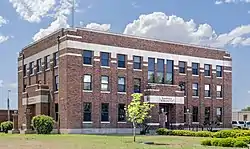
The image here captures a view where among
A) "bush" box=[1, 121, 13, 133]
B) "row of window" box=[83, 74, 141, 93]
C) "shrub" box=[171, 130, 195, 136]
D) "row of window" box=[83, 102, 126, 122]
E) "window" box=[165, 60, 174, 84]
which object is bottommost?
"bush" box=[1, 121, 13, 133]

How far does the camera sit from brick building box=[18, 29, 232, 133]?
46.5 m

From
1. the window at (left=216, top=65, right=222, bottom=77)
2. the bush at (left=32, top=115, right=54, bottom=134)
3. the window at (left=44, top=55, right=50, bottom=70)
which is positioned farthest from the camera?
the window at (left=216, top=65, right=222, bottom=77)

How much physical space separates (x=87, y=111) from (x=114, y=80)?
4634 mm

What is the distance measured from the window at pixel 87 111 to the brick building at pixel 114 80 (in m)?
0.10

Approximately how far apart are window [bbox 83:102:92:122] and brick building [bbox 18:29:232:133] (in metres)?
0.10

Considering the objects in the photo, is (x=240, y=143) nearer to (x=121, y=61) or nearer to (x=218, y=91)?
(x=121, y=61)

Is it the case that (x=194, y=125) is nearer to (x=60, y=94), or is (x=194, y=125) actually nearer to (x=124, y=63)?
(x=124, y=63)

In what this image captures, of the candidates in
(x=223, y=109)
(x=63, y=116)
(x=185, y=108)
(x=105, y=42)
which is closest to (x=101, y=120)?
(x=63, y=116)

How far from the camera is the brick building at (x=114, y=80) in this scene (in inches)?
1831

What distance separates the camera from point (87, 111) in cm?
4722

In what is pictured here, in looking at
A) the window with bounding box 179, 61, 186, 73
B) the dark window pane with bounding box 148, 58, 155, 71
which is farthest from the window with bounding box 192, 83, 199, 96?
the dark window pane with bounding box 148, 58, 155, 71

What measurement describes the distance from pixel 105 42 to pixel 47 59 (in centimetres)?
730

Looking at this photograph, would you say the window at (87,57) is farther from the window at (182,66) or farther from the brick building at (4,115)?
the brick building at (4,115)

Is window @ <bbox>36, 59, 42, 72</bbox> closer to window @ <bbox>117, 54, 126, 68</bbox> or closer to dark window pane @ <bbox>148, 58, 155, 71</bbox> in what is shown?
window @ <bbox>117, 54, 126, 68</bbox>
